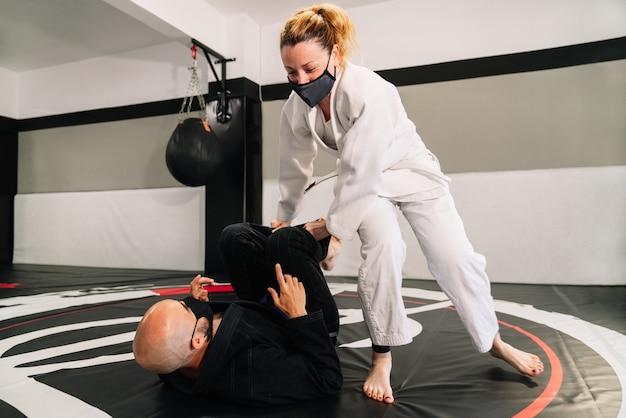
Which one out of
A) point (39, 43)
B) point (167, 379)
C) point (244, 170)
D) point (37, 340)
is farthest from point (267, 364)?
point (39, 43)

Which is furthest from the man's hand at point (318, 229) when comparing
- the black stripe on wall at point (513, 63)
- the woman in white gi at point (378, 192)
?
the black stripe on wall at point (513, 63)

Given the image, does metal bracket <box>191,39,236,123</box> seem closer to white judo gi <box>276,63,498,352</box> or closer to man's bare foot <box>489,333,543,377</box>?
white judo gi <box>276,63,498,352</box>

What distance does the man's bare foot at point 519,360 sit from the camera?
137 cm

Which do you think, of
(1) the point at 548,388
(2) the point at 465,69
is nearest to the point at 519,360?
(1) the point at 548,388

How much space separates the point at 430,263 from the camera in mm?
1455

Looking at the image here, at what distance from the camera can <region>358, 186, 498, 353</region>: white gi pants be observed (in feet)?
4.26

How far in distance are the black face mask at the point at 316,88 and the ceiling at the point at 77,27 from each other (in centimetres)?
304

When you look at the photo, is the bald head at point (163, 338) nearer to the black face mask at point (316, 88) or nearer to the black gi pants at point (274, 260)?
the black gi pants at point (274, 260)

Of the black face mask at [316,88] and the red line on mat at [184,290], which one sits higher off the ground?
the black face mask at [316,88]

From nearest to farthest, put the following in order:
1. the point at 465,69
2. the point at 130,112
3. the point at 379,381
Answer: the point at 379,381 → the point at 465,69 → the point at 130,112

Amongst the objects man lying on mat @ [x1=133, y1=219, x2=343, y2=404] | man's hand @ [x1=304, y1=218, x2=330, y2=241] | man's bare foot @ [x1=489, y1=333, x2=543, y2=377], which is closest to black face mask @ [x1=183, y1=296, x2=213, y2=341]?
man lying on mat @ [x1=133, y1=219, x2=343, y2=404]

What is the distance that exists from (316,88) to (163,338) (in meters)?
0.87

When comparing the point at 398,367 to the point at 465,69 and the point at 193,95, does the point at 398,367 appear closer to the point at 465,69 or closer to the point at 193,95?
the point at 465,69

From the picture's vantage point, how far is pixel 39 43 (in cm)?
481
